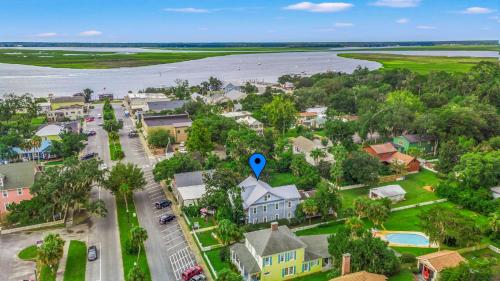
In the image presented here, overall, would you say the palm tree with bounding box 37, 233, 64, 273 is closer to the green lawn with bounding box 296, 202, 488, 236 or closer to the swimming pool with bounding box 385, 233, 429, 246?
the green lawn with bounding box 296, 202, 488, 236

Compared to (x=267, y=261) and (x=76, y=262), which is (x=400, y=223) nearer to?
(x=267, y=261)

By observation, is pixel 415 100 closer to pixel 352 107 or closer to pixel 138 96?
pixel 352 107

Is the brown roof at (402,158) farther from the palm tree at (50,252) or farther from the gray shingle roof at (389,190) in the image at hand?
the palm tree at (50,252)

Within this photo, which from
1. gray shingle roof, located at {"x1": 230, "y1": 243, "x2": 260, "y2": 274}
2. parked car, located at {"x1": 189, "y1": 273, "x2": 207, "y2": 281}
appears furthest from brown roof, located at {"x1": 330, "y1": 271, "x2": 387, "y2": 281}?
parked car, located at {"x1": 189, "y1": 273, "x2": 207, "y2": 281}

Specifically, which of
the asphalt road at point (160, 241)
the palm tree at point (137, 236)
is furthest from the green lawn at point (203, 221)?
the palm tree at point (137, 236)

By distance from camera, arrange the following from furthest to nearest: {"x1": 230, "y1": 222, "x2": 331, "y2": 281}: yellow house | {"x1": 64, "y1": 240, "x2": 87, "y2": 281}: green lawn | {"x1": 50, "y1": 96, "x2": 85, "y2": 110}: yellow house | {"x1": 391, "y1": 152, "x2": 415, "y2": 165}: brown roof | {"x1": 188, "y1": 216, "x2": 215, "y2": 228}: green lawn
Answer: {"x1": 50, "y1": 96, "x2": 85, "y2": 110}: yellow house, {"x1": 391, "y1": 152, "x2": 415, "y2": 165}: brown roof, {"x1": 188, "y1": 216, "x2": 215, "y2": 228}: green lawn, {"x1": 64, "y1": 240, "x2": 87, "y2": 281}: green lawn, {"x1": 230, "y1": 222, "x2": 331, "y2": 281}: yellow house

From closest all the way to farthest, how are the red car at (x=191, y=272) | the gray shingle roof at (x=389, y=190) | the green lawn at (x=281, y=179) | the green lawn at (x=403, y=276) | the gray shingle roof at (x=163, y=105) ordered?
the red car at (x=191, y=272), the green lawn at (x=403, y=276), the gray shingle roof at (x=389, y=190), the green lawn at (x=281, y=179), the gray shingle roof at (x=163, y=105)
